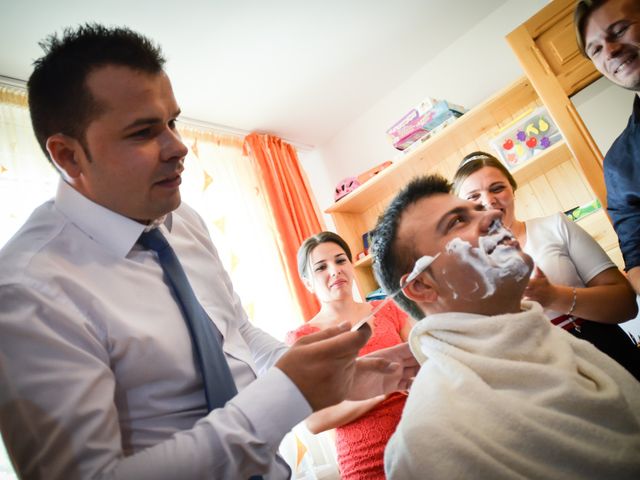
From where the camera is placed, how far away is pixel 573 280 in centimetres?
143

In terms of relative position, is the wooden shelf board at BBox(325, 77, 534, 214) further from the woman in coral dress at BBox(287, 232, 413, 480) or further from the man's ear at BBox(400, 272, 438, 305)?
the man's ear at BBox(400, 272, 438, 305)

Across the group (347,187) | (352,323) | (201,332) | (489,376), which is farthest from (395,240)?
(347,187)

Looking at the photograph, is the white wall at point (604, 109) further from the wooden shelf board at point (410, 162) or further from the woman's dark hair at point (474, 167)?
the woman's dark hair at point (474, 167)

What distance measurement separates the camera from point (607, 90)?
6.10ft

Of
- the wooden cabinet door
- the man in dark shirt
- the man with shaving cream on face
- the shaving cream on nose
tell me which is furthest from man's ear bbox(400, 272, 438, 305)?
the wooden cabinet door

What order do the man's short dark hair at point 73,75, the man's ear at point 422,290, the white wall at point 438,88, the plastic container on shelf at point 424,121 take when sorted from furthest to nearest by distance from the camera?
1. the white wall at point 438,88
2. the plastic container on shelf at point 424,121
3. the man's ear at point 422,290
4. the man's short dark hair at point 73,75

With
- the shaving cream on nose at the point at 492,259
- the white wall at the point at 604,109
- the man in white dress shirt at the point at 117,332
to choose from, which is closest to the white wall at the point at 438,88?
the white wall at the point at 604,109

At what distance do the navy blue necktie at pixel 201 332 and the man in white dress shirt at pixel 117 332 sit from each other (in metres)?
0.03

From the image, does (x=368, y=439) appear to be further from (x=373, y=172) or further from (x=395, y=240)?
(x=373, y=172)

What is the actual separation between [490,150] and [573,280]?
141 cm

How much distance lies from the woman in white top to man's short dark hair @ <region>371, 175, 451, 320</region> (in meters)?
0.43

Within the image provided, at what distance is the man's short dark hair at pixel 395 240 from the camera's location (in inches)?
46.3

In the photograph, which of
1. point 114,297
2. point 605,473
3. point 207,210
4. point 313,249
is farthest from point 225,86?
point 605,473

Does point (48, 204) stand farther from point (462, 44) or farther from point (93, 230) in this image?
point (462, 44)
